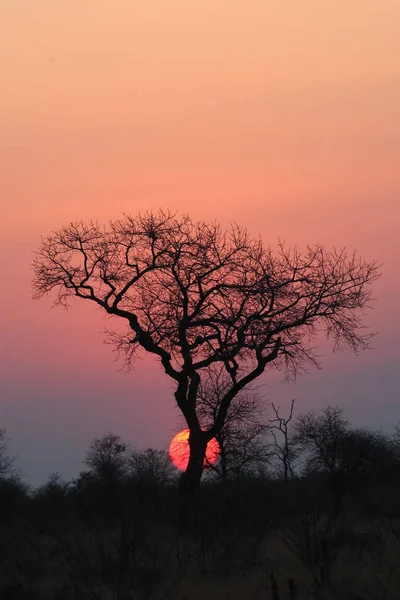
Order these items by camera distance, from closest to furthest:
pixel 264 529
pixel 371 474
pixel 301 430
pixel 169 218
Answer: pixel 264 529
pixel 169 218
pixel 371 474
pixel 301 430

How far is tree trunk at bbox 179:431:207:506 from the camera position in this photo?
68.1 feet

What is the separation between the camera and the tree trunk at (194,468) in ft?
68.1

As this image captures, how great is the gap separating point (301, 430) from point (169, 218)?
26129mm

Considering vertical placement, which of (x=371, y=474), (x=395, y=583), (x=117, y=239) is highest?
(x=117, y=239)

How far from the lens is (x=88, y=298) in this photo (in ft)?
74.6

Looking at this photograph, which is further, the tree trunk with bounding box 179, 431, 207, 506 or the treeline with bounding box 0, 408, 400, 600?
the tree trunk with bounding box 179, 431, 207, 506

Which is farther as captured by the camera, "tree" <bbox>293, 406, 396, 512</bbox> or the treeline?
"tree" <bbox>293, 406, 396, 512</bbox>

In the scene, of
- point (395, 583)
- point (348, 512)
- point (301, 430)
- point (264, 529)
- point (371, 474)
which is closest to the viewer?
point (395, 583)

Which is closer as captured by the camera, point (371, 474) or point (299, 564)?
point (299, 564)

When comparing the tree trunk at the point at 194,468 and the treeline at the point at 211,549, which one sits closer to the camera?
the treeline at the point at 211,549

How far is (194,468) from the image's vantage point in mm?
20906

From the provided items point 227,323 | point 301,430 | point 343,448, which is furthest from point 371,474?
point 227,323

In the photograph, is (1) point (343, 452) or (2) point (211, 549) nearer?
(2) point (211, 549)

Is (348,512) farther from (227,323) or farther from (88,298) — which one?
(88,298)
